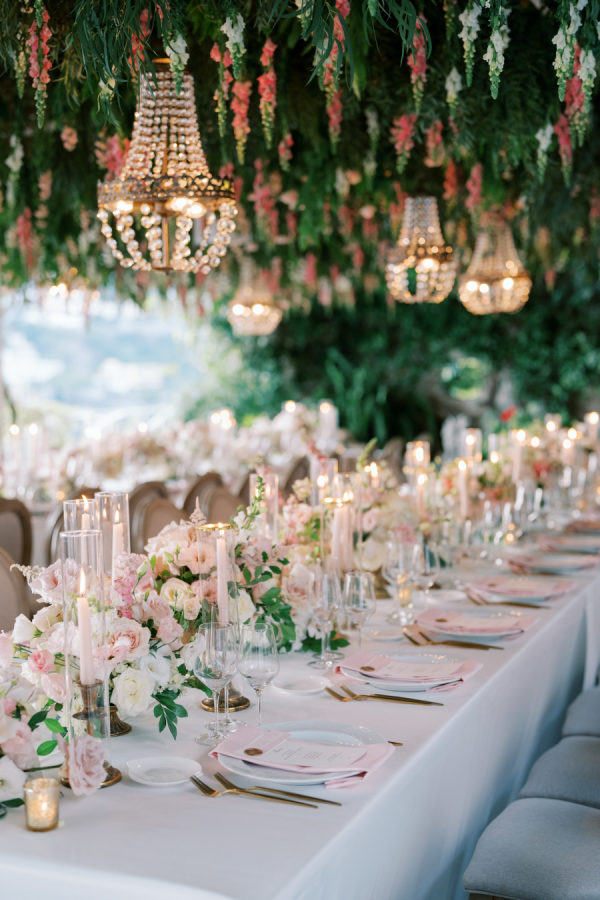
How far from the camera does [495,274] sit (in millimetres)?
7371

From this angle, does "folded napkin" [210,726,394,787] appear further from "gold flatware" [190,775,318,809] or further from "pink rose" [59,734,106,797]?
"pink rose" [59,734,106,797]

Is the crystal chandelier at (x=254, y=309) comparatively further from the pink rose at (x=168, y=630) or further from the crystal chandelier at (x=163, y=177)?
the pink rose at (x=168, y=630)

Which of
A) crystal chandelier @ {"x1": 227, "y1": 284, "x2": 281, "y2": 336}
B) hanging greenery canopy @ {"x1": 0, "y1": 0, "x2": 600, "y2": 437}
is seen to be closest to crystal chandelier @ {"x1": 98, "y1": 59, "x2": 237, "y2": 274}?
hanging greenery canopy @ {"x1": 0, "y1": 0, "x2": 600, "y2": 437}

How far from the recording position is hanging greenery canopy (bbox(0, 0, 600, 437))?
2676mm


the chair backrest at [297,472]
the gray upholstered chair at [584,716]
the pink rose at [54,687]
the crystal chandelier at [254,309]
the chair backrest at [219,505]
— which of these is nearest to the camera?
the pink rose at [54,687]

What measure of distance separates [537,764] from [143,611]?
1.27 meters

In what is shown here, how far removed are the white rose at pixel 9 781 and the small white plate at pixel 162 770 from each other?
20cm

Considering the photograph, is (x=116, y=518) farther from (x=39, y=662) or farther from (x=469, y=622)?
(x=469, y=622)

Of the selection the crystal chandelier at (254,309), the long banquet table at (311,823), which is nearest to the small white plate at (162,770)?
the long banquet table at (311,823)

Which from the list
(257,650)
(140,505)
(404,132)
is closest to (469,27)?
(404,132)

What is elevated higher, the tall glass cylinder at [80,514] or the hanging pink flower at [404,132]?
the hanging pink flower at [404,132]

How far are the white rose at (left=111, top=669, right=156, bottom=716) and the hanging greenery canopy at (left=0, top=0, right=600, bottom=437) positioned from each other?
1336mm

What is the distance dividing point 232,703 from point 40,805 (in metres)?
0.65

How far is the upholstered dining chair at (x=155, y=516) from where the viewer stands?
3914 mm
